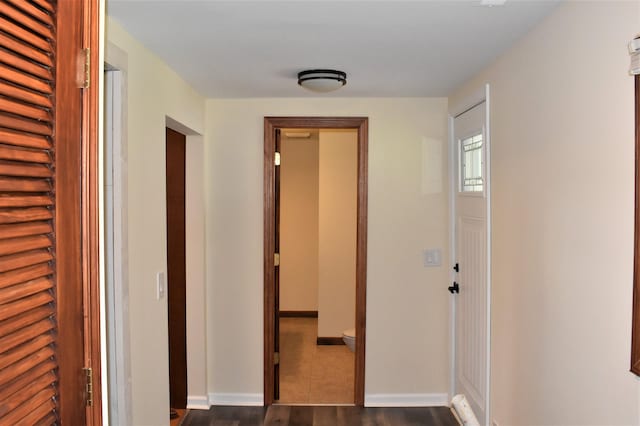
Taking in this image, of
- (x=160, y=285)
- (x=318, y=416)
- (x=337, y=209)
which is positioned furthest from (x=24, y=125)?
(x=337, y=209)

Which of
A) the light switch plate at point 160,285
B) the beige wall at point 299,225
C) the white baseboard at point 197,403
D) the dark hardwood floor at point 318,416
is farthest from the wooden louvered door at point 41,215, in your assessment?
the beige wall at point 299,225

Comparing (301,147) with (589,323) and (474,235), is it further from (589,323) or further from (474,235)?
(589,323)

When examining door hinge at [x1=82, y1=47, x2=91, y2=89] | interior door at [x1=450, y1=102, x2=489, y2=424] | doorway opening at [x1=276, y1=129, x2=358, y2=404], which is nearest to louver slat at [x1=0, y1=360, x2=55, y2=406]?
door hinge at [x1=82, y1=47, x2=91, y2=89]

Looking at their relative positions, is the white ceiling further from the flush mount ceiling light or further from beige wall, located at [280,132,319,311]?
beige wall, located at [280,132,319,311]

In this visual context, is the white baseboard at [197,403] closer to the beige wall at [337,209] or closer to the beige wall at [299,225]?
the beige wall at [337,209]

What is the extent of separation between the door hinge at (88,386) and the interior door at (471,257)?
7.17 ft

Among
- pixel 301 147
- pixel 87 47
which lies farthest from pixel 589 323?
pixel 301 147

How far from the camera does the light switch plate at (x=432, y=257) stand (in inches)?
139

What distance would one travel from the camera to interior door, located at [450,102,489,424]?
2773 millimetres

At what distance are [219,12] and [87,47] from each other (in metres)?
0.92

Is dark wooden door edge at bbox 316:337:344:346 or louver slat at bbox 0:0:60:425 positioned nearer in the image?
louver slat at bbox 0:0:60:425

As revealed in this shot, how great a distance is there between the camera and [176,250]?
341cm

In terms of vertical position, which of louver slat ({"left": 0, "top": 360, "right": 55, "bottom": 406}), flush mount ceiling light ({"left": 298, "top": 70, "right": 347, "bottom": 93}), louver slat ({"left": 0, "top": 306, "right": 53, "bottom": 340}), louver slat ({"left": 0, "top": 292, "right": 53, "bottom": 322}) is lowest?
louver slat ({"left": 0, "top": 360, "right": 55, "bottom": 406})

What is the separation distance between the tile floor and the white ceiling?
7.89ft
